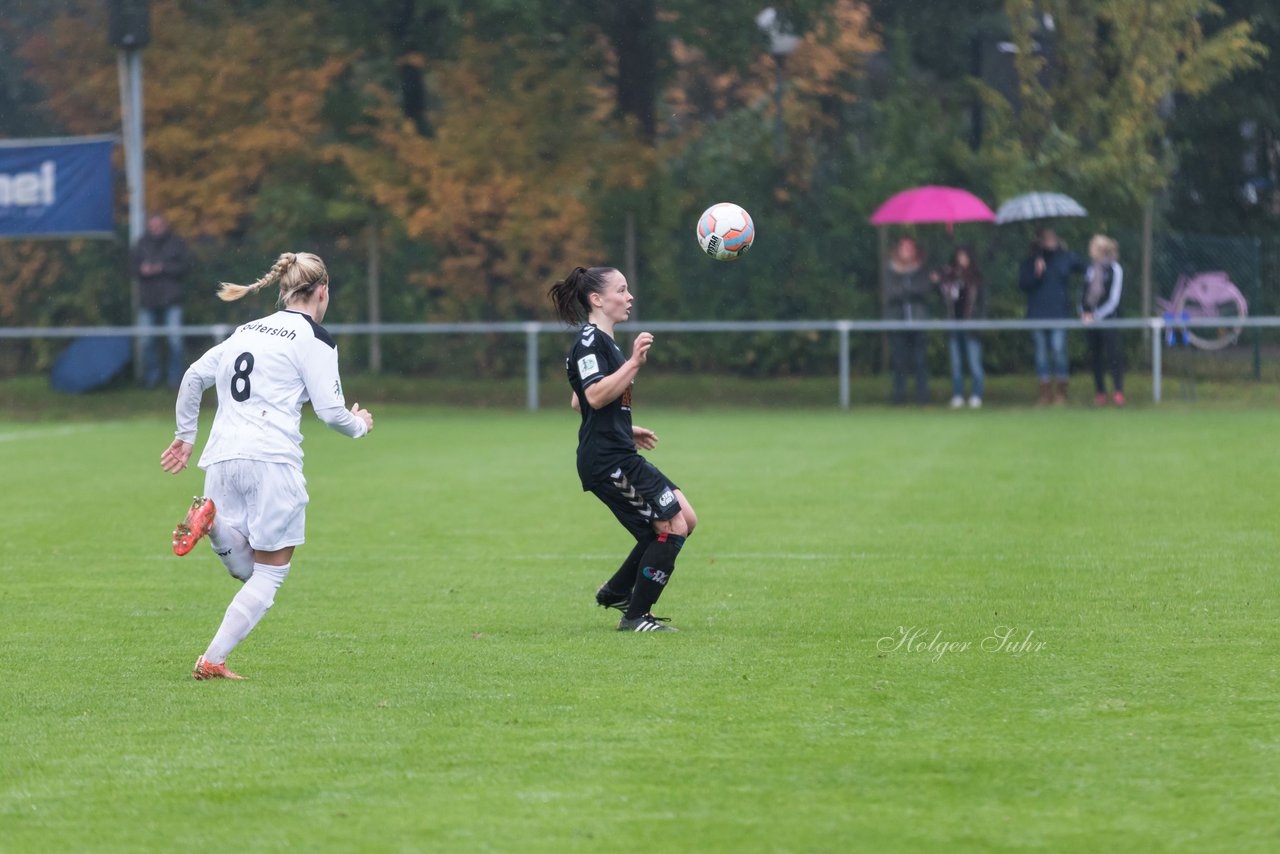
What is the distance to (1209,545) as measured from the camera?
35.4 feet

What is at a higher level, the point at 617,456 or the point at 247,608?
the point at 617,456

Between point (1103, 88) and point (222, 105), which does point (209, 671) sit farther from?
point (1103, 88)

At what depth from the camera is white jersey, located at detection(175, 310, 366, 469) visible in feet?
23.5

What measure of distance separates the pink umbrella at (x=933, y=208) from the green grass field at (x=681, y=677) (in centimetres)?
898

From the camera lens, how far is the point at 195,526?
6.95 m

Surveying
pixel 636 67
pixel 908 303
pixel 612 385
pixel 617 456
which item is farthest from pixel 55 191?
pixel 612 385

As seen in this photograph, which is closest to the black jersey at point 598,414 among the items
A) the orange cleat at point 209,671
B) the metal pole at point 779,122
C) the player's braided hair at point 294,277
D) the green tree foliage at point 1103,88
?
the player's braided hair at point 294,277

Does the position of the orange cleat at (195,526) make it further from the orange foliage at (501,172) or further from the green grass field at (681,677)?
the orange foliage at (501,172)

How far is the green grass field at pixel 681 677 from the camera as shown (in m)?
5.04

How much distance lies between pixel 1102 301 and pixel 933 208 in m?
2.46

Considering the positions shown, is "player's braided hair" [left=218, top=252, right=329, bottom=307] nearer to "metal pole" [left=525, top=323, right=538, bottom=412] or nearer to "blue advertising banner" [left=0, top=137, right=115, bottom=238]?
"metal pole" [left=525, top=323, right=538, bottom=412]

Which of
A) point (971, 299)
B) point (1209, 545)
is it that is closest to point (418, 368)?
point (971, 299)

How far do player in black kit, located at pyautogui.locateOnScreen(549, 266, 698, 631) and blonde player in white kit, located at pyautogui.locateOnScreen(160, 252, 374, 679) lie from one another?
3.86 feet

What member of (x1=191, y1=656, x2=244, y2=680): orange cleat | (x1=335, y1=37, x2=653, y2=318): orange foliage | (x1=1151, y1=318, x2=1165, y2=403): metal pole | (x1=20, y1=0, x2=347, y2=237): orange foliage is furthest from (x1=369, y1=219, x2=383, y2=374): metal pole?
(x1=191, y1=656, x2=244, y2=680): orange cleat
